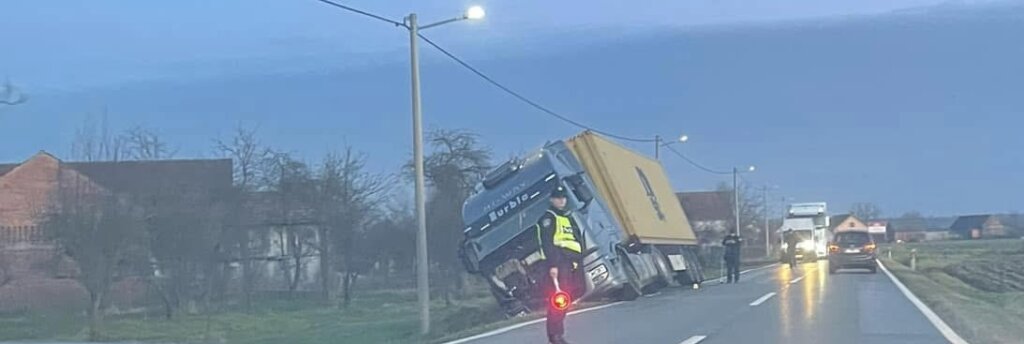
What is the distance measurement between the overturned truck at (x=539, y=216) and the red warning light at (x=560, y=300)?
27.5 feet

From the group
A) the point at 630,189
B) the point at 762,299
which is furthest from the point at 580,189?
the point at 762,299

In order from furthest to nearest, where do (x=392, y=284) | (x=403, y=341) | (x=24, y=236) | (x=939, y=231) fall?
1. (x=939, y=231)
2. (x=392, y=284)
3. (x=24, y=236)
4. (x=403, y=341)

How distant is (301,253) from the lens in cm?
3825

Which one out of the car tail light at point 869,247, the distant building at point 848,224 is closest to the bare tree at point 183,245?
the car tail light at point 869,247

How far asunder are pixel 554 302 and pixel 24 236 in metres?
23.2

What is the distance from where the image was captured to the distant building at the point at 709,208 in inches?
3189

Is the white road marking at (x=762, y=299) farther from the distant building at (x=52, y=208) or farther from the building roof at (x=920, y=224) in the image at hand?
the building roof at (x=920, y=224)

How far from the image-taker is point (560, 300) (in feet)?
47.4

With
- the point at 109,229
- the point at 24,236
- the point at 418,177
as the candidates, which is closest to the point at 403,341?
the point at 418,177

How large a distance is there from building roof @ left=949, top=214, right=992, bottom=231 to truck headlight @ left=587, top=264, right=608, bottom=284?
162 metres

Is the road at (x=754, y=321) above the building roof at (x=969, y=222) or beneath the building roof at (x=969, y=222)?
beneath

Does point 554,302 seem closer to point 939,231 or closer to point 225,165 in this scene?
point 225,165

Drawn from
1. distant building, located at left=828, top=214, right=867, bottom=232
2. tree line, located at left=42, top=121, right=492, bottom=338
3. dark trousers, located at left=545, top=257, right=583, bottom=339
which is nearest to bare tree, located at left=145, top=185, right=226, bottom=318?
tree line, located at left=42, top=121, right=492, bottom=338

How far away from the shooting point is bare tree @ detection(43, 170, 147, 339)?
29.4 metres
